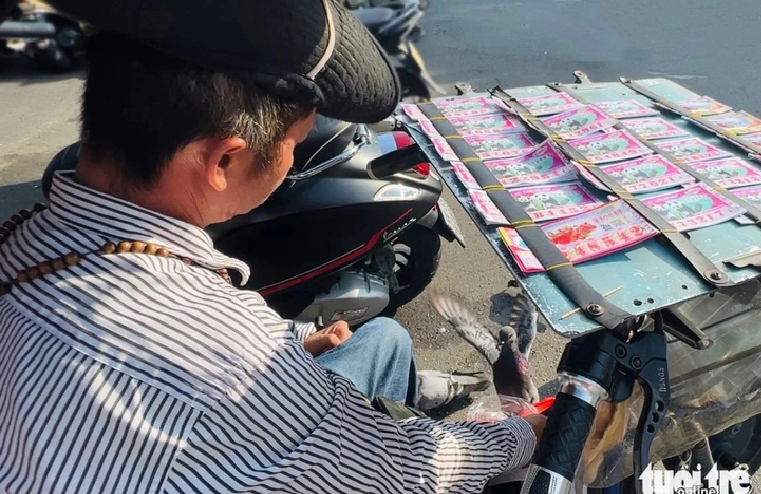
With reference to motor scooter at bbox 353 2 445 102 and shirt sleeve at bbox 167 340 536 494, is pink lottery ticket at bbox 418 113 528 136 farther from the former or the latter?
shirt sleeve at bbox 167 340 536 494

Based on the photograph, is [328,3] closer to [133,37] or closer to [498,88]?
[133,37]

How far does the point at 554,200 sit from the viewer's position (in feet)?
4.08

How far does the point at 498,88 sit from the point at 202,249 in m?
1.05

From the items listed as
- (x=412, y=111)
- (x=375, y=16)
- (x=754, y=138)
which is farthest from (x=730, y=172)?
(x=375, y=16)

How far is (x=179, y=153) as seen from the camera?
0.91 m

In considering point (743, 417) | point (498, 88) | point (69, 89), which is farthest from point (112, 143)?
point (69, 89)

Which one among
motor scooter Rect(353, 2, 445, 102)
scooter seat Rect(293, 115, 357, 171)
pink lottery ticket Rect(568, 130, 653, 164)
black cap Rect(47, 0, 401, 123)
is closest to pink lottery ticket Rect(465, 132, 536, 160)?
pink lottery ticket Rect(568, 130, 653, 164)

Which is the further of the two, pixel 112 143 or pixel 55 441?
pixel 112 143

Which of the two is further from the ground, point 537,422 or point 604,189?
point 604,189

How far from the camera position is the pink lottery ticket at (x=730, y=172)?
1.25m

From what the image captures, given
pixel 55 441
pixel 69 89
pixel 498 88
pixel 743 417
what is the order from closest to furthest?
pixel 55 441 < pixel 743 417 < pixel 498 88 < pixel 69 89

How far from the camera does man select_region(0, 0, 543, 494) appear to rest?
0.80 m

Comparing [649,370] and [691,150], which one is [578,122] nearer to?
[691,150]

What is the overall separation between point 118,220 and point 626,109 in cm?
123
